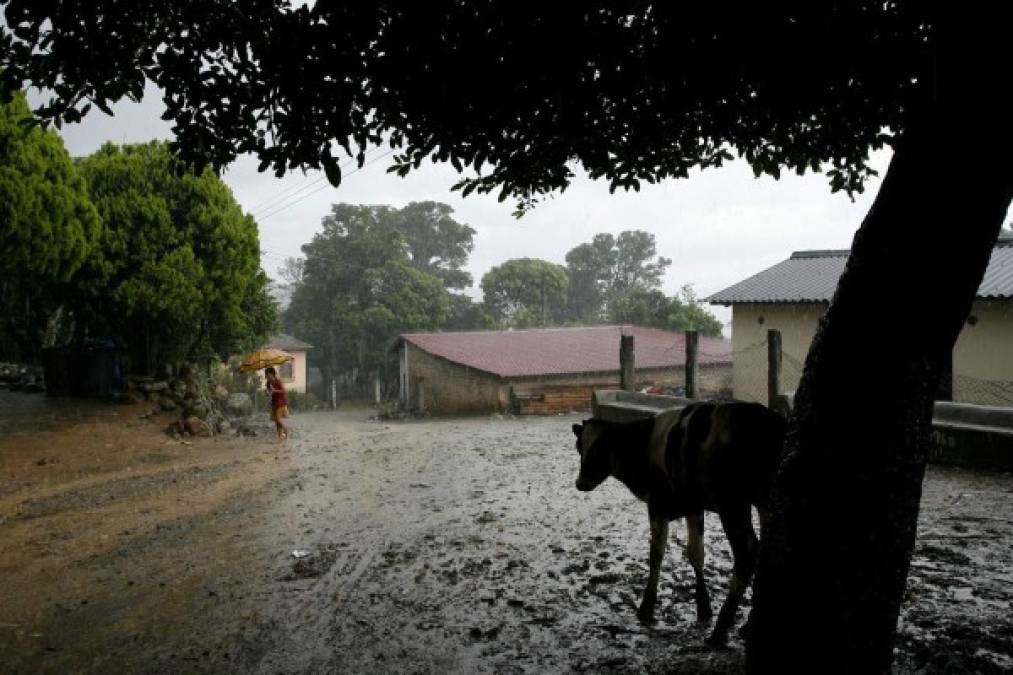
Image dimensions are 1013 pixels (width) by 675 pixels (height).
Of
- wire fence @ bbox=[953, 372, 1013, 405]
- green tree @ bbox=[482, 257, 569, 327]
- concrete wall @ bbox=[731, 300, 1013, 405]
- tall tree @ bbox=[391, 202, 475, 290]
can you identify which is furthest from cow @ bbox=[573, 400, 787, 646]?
tall tree @ bbox=[391, 202, 475, 290]

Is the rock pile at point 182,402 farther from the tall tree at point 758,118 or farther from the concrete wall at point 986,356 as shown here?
the concrete wall at point 986,356

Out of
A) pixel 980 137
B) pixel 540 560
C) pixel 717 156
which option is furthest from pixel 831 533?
pixel 717 156

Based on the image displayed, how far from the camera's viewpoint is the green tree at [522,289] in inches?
2138

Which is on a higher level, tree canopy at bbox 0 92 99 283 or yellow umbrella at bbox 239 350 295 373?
tree canopy at bbox 0 92 99 283

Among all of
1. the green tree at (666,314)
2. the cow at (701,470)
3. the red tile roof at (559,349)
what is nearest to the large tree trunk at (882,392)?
the cow at (701,470)

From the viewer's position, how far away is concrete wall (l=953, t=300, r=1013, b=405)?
1504 centimetres

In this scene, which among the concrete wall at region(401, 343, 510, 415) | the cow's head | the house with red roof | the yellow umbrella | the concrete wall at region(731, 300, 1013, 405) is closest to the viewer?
the cow's head

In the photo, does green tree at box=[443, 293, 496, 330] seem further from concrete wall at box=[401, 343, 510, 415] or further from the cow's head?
the cow's head

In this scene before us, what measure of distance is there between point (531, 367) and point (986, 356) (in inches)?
746

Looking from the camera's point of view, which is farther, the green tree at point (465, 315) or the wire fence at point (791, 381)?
the green tree at point (465, 315)

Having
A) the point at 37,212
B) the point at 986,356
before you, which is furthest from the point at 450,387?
the point at 986,356

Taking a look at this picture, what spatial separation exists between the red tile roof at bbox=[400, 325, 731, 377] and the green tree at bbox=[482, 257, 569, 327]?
1552 cm

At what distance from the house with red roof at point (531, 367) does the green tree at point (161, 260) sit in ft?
47.1

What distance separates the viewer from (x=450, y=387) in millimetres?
33469
